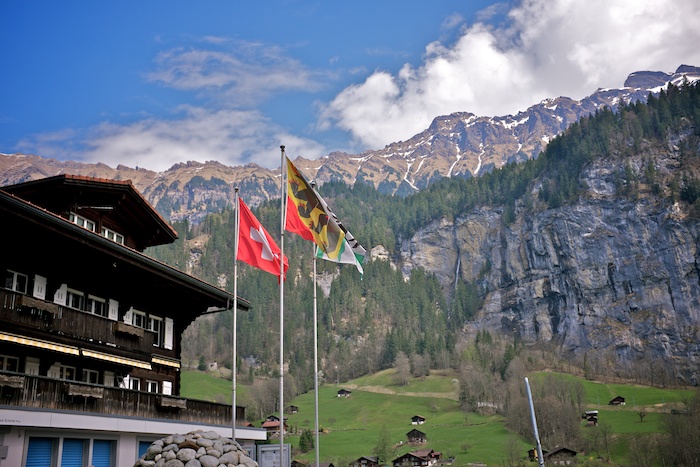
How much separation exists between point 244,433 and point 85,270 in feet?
42.6

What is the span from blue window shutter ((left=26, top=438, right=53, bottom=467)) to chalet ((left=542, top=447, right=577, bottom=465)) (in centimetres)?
10493

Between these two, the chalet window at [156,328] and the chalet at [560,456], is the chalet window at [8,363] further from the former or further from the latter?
the chalet at [560,456]

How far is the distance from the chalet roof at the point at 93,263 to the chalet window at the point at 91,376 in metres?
3.84

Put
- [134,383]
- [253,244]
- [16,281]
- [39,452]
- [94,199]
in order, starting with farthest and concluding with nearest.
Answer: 1. [134,383]
2. [94,199]
3. [253,244]
4. [16,281]
5. [39,452]

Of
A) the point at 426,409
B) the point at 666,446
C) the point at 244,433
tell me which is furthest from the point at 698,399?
the point at 244,433

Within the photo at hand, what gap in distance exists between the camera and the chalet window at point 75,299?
1266 inches

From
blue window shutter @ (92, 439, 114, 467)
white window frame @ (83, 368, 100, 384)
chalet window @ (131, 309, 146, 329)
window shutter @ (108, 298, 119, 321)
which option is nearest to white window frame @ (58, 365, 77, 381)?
white window frame @ (83, 368, 100, 384)

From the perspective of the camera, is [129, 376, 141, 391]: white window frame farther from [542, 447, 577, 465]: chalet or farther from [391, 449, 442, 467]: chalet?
[391, 449, 442, 467]: chalet

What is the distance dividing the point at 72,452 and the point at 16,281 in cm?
759

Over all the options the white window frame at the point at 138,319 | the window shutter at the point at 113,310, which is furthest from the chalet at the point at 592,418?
the window shutter at the point at 113,310

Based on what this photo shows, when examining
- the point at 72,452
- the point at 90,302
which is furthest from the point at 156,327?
the point at 72,452

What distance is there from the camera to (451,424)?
16388cm

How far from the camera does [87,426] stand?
2731 centimetres

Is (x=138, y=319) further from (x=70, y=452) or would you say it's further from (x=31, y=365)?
(x=70, y=452)
